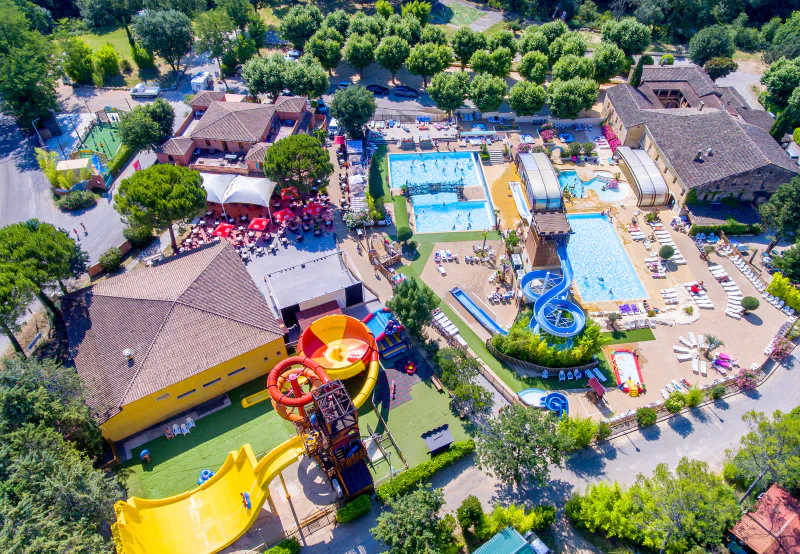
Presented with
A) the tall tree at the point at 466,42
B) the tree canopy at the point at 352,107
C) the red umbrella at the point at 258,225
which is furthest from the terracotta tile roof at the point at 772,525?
the tall tree at the point at 466,42

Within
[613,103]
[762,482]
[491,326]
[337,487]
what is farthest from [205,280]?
[613,103]

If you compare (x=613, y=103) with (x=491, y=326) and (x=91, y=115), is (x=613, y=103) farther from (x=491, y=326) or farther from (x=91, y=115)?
(x=91, y=115)

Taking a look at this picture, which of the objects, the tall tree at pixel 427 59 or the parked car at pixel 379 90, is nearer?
the tall tree at pixel 427 59

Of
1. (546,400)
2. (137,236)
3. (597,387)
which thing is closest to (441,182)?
(546,400)

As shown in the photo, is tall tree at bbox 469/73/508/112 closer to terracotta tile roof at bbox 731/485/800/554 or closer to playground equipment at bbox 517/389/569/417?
playground equipment at bbox 517/389/569/417

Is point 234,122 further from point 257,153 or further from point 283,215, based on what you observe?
point 283,215

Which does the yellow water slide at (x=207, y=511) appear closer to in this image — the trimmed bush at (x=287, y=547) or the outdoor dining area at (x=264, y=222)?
the trimmed bush at (x=287, y=547)
